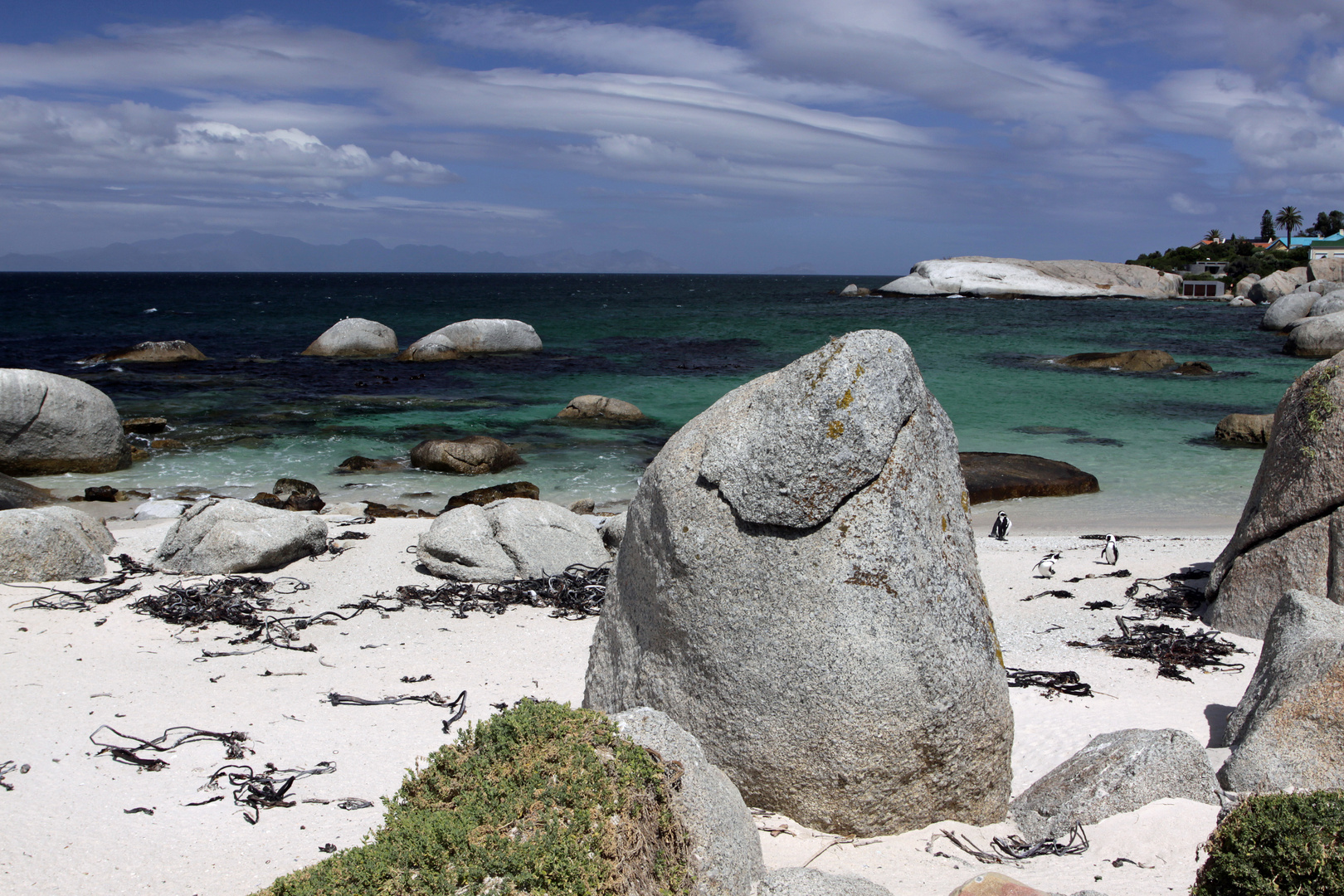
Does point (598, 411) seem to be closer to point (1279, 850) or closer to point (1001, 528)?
point (1001, 528)

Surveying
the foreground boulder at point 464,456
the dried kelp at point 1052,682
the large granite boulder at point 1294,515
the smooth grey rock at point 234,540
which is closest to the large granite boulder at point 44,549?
the smooth grey rock at point 234,540

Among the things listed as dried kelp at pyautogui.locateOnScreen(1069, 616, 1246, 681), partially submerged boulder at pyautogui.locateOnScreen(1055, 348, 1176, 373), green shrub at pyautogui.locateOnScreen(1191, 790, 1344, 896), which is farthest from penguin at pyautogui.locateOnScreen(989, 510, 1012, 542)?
partially submerged boulder at pyautogui.locateOnScreen(1055, 348, 1176, 373)

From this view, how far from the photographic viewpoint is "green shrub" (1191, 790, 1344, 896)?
115 inches

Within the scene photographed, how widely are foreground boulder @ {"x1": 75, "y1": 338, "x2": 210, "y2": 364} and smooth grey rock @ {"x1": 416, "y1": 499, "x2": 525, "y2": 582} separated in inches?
1128

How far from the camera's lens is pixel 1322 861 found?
2914mm

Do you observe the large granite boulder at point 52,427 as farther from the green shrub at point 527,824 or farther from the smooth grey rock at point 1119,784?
the smooth grey rock at point 1119,784

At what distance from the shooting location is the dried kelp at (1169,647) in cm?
710

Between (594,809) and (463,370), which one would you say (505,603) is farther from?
(463,370)

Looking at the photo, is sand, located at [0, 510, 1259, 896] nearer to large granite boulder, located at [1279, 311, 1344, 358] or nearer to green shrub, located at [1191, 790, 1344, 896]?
green shrub, located at [1191, 790, 1344, 896]

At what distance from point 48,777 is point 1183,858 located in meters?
5.75

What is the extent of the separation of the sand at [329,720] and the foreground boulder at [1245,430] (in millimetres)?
12891

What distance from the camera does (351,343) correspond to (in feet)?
121

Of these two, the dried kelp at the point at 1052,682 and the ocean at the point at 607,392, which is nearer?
the dried kelp at the point at 1052,682

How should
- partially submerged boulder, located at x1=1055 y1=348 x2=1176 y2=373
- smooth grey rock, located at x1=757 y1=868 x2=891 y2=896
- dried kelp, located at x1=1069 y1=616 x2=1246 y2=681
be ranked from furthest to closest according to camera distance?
partially submerged boulder, located at x1=1055 y1=348 x2=1176 y2=373 < dried kelp, located at x1=1069 y1=616 x2=1246 y2=681 < smooth grey rock, located at x1=757 y1=868 x2=891 y2=896
